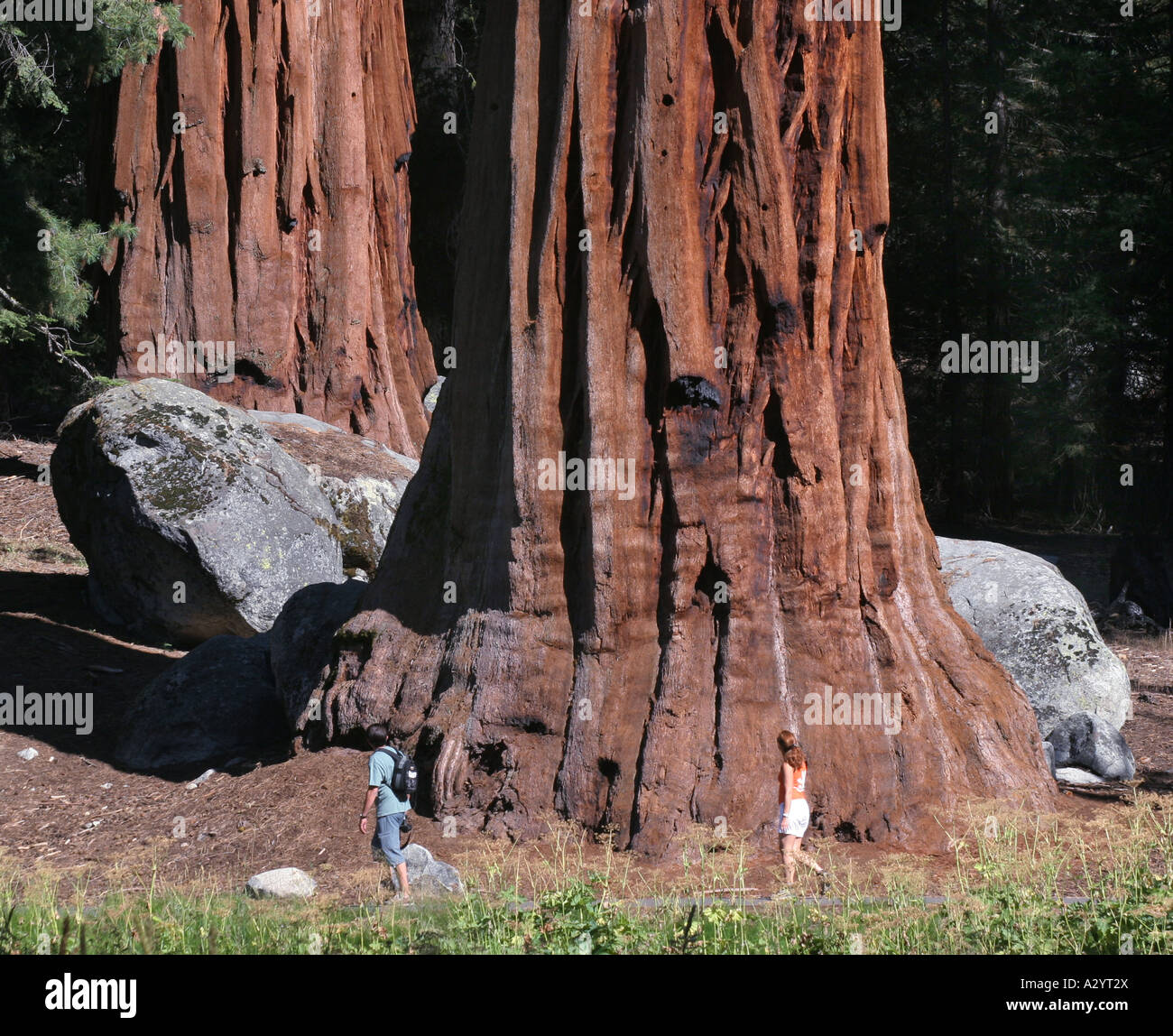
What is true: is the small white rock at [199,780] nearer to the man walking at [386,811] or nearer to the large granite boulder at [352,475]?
the man walking at [386,811]

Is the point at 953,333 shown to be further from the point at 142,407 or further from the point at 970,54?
the point at 142,407

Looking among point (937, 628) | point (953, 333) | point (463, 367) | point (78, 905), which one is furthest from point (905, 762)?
point (953, 333)

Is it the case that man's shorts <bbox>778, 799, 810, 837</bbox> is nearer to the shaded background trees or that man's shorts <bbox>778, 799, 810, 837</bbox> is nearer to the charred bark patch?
the charred bark patch

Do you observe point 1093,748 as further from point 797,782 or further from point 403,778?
point 403,778

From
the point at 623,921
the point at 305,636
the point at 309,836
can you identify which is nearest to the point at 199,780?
the point at 305,636

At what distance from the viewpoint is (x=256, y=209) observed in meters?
14.4

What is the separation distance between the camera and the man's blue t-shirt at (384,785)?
5.77 metres

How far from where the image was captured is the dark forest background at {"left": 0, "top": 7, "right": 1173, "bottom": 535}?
43.3ft

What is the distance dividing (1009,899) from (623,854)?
1.88 meters

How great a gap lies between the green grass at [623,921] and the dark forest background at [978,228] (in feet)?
28.4

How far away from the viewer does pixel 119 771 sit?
327 inches

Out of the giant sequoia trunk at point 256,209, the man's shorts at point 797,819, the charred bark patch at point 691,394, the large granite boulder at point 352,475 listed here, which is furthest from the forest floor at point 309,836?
the giant sequoia trunk at point 256,209

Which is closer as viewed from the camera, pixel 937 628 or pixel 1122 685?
pixel 937 628

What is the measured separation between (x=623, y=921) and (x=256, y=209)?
11650mm
